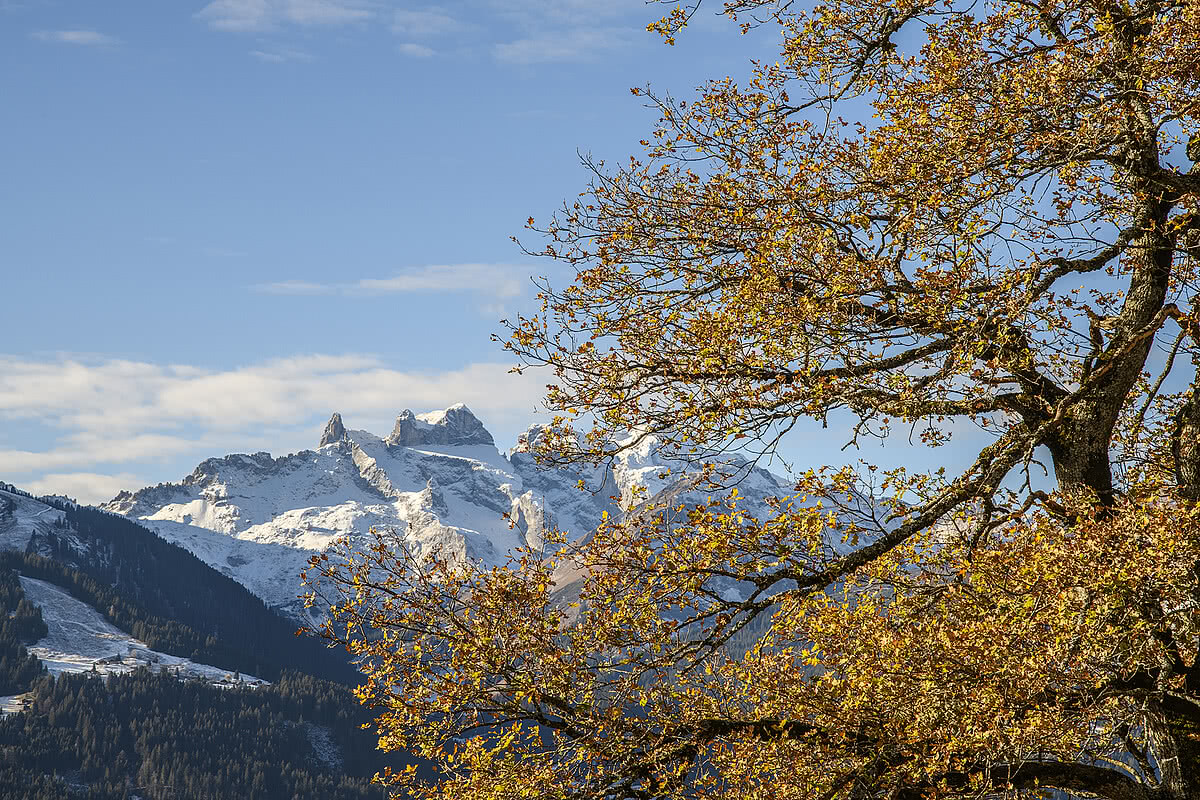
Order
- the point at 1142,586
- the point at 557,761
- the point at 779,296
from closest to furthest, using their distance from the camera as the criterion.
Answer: the point at 1142,586 < the point at 779,296 < the point at 557,761

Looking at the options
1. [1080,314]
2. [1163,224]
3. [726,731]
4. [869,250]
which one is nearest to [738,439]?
[869,250]

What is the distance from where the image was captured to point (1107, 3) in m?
11.3

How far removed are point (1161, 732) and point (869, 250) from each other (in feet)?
20.3

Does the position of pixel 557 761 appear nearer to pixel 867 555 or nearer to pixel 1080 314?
pixel 867 555

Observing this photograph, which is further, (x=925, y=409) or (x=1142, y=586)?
(x=925, y=409)

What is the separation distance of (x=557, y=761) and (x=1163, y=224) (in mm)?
9474

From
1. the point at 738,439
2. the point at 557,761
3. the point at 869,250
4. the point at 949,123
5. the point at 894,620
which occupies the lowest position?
the point at 557,761

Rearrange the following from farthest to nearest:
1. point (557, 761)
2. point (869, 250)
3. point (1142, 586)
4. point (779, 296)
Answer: point (557, 761) → point (869, 250) → point (779, 296) → point (1142, 586)

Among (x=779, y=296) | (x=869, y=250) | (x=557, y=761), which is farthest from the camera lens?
(x=557, y=761)

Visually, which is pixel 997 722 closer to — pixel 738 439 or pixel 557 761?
pixel 738 439

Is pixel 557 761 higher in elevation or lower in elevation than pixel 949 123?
lower

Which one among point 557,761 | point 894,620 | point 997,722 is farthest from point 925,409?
point 557,761

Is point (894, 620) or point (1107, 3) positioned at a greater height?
point (1107, 3)

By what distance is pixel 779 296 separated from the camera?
1092 centimetres
